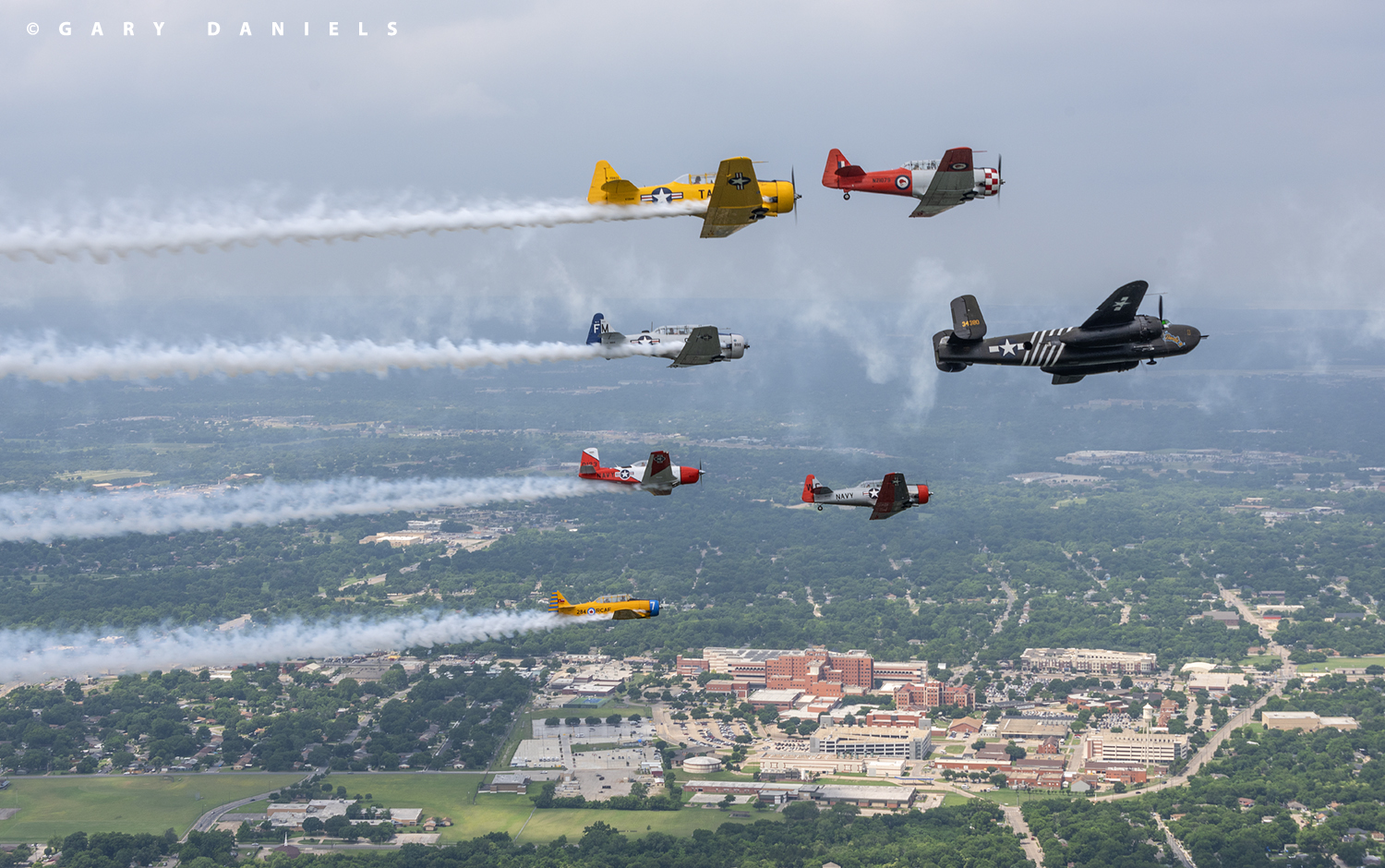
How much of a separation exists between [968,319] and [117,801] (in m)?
54.1

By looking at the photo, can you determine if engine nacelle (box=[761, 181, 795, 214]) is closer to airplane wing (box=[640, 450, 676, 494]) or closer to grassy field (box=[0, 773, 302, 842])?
airplane wing (box=[640, 450, 676, 494])

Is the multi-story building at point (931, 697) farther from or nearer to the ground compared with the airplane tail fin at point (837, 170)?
A: nearer to the ground

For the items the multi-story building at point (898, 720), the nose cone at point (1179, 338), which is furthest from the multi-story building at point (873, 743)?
the nose cone at point (1179, 338)

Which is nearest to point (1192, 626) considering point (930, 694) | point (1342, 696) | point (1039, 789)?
point (1342, 696)

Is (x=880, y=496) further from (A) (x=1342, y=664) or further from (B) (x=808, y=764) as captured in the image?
(A) (x=1342, y=664)

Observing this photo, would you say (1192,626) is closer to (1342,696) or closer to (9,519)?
(1342,696)

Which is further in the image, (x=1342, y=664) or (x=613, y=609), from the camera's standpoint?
(x=1342, y=664)

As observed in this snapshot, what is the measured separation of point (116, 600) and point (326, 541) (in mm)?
31257

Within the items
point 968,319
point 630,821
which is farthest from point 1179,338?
point 630,821

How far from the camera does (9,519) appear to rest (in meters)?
48.6

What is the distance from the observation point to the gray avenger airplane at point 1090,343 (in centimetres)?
3506

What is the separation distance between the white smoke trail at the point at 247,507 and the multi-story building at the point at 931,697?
40.7 metres

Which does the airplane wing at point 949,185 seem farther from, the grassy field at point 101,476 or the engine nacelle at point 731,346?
the grassy field at point 101,476

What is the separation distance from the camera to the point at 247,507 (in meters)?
55.4
